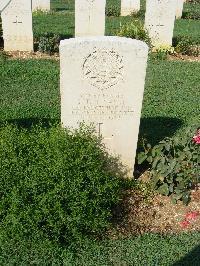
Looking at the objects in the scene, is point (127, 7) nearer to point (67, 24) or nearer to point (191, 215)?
point (67, 24)

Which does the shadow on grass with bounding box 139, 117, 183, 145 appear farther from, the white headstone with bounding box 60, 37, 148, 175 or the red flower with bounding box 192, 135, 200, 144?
the red flower with bounding box 192, 135, 200, 144

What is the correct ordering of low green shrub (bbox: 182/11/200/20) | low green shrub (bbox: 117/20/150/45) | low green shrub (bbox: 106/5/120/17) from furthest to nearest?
low green shrub (bbox: 182/11/200/20) < low green shrub (bbox: 106/5/120/17) < low green shrub (bbox: 117/20/150/45)

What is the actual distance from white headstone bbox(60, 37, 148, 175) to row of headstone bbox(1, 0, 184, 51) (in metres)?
7.25

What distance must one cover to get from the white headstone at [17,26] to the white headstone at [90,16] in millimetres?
1957

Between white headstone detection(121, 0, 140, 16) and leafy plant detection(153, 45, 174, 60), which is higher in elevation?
white headstone detection(121, 0, 140, 16)

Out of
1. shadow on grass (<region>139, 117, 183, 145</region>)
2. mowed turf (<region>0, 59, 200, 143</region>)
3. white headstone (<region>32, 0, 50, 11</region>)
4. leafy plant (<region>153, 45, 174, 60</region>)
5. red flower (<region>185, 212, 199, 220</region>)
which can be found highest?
white headstone (<region>32, 0, 50, 11</region>)

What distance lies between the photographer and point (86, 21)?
1304cm

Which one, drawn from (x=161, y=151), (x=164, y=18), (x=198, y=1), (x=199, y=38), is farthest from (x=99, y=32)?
(x=198, y=1)

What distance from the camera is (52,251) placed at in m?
4.20

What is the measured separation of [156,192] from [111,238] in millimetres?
1049

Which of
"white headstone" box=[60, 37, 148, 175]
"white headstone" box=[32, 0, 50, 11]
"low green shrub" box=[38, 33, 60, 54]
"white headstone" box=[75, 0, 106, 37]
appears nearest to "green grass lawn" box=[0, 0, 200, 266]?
"low green shrub" box=[38, 33, 60, 54]

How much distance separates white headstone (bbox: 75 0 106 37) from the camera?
1279 centimetres

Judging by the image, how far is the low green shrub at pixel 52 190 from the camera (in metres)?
4.04

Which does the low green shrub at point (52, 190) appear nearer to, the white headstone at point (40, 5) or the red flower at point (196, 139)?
the red flower at point (196, 139)
